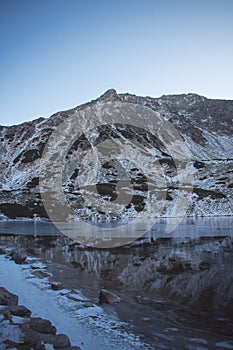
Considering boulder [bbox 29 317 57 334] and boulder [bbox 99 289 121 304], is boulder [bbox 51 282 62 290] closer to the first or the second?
boulder [bbox 99 289 121 304]

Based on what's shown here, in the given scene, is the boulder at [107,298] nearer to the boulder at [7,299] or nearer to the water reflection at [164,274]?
the water reflection at [164,274]

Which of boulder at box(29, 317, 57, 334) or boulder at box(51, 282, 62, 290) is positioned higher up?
boulder at box(29, 317, 57, 334)

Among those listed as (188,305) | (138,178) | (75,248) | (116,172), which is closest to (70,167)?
(116,172)

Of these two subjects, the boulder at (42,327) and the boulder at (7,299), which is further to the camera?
the boulder at (7,299)

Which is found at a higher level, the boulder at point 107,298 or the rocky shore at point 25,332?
the rocky shore at point 25,332

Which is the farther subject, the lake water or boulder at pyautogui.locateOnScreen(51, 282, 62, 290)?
boulder at pyautogui.locateOnScreen(51, 282, 62, 290)

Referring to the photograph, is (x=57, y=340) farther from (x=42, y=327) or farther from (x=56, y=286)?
(x=56, y=286)

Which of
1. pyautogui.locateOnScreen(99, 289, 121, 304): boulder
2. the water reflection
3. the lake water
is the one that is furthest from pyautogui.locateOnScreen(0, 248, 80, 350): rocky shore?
the water reflection

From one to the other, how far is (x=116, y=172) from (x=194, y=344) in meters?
159

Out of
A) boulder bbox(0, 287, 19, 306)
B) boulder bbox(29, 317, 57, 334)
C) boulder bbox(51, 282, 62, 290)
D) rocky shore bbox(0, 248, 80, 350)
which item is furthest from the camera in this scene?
boulder bbox(51, 282, 62, 290)

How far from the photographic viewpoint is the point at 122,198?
425 ft

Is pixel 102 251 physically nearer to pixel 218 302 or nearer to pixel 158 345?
pixel 218 302

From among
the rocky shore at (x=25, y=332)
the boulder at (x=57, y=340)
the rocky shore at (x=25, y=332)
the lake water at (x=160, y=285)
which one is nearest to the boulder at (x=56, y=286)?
the lake water at (x=160, y=285)

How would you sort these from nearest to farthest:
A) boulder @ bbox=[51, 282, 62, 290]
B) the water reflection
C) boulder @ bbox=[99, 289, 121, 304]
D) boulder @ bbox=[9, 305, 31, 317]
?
1. boulder @ bbox=[9, 305, 31, 317]
2. the water reflection
3. boulder @ bbox=[99, 289, 121, 304]
4. boulder @ bbox=[51, 282, 62, 290]
